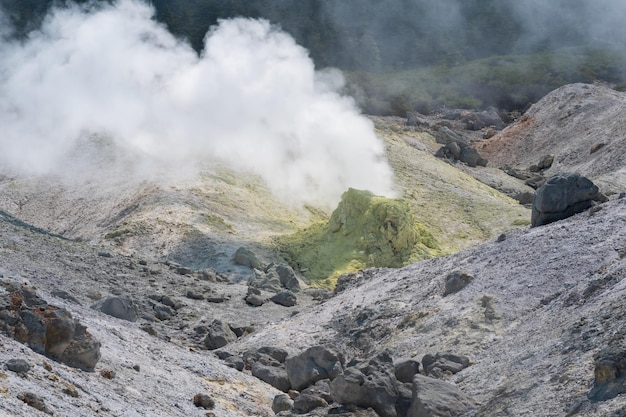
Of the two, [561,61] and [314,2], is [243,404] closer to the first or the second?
[561,61]

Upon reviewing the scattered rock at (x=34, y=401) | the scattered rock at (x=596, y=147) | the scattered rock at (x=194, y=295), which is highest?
the scattered rock at (x=596, y=147)

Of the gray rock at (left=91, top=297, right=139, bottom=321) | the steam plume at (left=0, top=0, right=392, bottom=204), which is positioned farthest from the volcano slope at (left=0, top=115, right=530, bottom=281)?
the gray rock at (left=91, top=297, right=139, bottom=321)

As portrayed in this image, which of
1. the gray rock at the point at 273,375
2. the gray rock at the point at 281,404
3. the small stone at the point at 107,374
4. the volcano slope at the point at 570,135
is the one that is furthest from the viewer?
the volcano slope at the point at 570,135

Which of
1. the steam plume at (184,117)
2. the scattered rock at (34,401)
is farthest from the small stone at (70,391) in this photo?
the steam plume at (184,117)

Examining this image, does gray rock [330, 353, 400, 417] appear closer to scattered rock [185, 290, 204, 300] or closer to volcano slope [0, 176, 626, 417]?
volcano slope [0, 176, 626, 417]

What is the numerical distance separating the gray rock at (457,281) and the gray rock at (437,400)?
15.0 ft

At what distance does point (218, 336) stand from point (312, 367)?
13.5 ft

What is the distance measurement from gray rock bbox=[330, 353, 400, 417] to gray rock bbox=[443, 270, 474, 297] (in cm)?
426

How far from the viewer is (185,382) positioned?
39.8 ft

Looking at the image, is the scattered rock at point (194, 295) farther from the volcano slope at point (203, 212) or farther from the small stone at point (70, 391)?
the small stone at point (70, 391)

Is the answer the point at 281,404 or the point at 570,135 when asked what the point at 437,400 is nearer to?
the point at 281,404

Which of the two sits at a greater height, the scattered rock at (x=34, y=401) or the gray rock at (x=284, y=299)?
the gray rock at (x=284, y=299)

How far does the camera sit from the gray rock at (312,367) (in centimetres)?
1316

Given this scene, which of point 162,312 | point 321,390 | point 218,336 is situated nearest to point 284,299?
point 162,312
